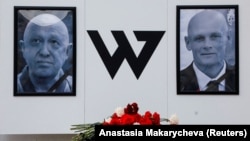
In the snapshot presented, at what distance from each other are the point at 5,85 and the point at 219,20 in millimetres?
2175

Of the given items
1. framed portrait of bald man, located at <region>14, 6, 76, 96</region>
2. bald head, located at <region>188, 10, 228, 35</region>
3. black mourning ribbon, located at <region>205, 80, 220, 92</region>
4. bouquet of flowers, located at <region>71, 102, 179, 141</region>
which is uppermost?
bald head, located at <region>188, 10, 228, 35</region>

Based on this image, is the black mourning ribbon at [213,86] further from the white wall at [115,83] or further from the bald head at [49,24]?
the bald head at [49,24]

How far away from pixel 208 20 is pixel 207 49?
0.29 metres

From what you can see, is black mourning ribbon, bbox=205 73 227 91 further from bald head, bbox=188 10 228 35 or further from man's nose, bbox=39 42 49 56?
man's nose, bbox=39 42 49 56

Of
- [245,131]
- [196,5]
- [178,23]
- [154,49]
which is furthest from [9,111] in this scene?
[245,131]

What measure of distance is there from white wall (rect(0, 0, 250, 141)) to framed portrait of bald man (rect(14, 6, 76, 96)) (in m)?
0.06

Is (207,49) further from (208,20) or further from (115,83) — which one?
(115,83)

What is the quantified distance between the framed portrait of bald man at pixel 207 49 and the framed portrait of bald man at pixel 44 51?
1.06m

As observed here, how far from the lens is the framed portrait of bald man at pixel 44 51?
143 inches

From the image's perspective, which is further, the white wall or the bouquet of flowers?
the white wall

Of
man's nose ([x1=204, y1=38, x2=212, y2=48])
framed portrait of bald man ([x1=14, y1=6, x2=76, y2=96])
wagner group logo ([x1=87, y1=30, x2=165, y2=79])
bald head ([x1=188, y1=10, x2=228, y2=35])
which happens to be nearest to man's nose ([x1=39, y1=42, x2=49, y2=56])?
framed portrait of bald man ([x1=14, y1=6, x2=76, y2=96])

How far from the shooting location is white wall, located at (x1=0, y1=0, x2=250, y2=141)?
364 centimetres

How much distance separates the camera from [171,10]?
145 inches

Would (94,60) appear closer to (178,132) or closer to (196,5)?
(196,5)
